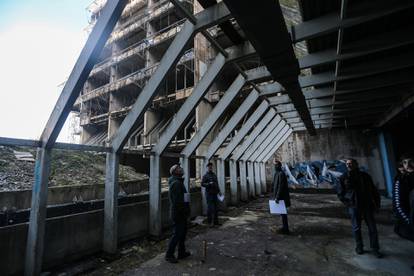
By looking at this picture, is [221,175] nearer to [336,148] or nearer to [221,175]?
[221,175]

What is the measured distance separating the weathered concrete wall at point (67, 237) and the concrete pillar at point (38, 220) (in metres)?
0.15

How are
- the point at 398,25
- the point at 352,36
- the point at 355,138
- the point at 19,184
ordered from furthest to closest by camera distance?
the point at 355,138, the point at 19,184, the point at 352,36, the point at 398,25

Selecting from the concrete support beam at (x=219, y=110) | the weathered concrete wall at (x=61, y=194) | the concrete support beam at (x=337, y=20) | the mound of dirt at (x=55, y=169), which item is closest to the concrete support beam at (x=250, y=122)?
the concrete support beam at (x=219, y=110)

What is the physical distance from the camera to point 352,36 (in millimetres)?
4797

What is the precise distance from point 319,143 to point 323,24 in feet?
38.2

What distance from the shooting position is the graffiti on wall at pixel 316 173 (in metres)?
13.6

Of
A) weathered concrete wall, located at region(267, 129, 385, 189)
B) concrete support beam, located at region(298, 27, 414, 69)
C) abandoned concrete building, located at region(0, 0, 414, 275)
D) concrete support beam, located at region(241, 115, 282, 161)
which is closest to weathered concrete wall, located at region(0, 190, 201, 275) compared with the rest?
abandoned concrete building, located at region(0, 0, 414, 275)

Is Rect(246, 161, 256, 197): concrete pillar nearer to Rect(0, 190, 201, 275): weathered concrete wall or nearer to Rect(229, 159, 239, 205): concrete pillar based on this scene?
Rect(229, 159, 239, 205): concrete pillar

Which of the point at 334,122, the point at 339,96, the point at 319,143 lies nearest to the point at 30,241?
the point at 339,96

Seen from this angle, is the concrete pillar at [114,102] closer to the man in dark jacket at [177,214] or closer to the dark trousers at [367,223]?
the man in dark jacket at [177,214]

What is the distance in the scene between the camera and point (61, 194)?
289 inches

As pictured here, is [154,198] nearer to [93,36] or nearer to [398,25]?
[93,36]

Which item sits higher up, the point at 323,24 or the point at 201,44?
the point at 201,44

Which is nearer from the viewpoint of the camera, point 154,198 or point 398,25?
point 398,25
